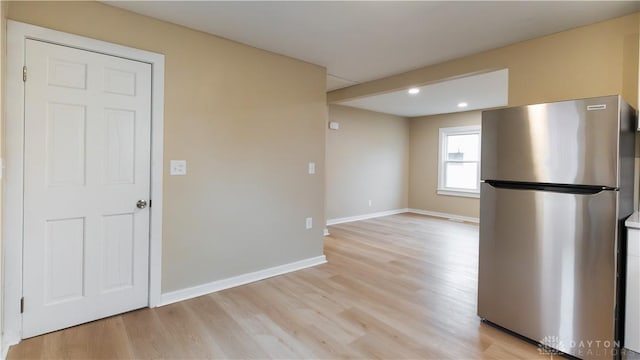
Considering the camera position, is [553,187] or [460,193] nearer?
[553,187]

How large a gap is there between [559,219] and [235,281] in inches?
104

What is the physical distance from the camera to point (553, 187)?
79.4 inches

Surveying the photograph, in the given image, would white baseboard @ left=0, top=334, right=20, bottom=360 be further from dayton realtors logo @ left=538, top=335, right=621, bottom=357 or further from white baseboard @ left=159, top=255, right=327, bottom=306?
dayton realtors logo @ left=538, top=335, right=621, bottom=357

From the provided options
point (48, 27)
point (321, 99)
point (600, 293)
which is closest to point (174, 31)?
point (48, 27)

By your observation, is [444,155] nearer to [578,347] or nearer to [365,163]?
[365,163]

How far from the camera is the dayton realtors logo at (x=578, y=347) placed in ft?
6.00

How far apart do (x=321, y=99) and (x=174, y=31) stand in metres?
1.65

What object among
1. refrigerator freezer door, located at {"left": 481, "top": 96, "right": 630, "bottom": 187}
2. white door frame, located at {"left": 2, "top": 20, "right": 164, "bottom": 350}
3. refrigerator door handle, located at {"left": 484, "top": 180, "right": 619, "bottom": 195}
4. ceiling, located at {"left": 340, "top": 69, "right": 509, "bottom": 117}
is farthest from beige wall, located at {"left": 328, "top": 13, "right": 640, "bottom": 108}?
white door frame, located at {"left": 2, "top": 20, "right": 164, "bottom": 350}

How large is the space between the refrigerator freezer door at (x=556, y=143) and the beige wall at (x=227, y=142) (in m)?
1.90

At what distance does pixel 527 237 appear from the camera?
210 cm

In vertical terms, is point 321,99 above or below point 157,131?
above

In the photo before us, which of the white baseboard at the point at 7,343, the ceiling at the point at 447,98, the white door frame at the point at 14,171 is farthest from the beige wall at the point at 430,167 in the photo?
the white baseboard at the point at 7,343

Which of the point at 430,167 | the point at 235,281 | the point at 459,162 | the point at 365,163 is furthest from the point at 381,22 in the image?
the point at 430,167

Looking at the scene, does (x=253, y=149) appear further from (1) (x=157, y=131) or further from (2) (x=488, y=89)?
(2) (x=488, y=89)
